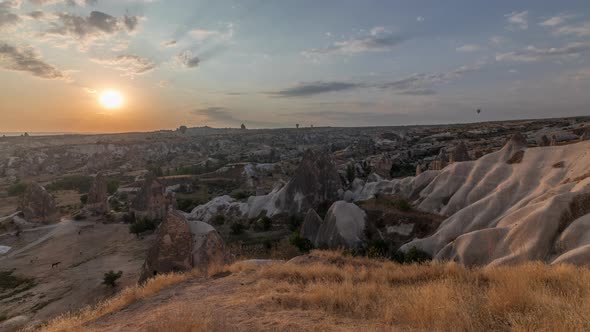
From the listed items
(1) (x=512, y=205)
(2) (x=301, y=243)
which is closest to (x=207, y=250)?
(2) (x=301, y=243)

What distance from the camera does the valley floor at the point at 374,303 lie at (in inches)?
219

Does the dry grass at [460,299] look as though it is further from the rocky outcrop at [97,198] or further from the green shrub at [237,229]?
the rocky outcrop at [97,198]

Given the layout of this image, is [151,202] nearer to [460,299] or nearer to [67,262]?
[67,262]

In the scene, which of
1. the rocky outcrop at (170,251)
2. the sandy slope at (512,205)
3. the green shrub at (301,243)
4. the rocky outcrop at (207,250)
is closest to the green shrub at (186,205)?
the green shrub at (301,243)

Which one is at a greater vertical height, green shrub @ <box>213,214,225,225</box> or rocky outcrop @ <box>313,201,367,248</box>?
rocky outcrop @ <box>313,201,367,248</box>

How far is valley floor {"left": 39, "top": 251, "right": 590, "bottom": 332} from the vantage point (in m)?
5.55

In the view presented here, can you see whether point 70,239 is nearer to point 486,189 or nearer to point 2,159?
point 486,189

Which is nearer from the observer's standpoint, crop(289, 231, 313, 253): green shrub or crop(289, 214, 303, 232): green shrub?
crop(289, 231, 313, 253): green shrub

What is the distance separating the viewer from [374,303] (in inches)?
289

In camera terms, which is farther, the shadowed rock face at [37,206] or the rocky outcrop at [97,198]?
the rocky outcrop at [97,198]

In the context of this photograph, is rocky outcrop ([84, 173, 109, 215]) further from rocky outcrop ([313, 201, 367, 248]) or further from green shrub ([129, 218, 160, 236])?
rocky outcrop ([313, 201, 367, 248])

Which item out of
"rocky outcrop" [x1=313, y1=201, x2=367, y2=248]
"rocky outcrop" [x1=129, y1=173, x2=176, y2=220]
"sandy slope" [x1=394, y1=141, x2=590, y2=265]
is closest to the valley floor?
"sandy slope" [x1=394, y1=141, x2=590, y2=265]

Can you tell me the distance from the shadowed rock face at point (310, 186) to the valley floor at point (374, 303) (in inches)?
1092

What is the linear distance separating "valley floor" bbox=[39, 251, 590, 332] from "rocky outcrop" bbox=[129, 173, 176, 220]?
32.1 m
